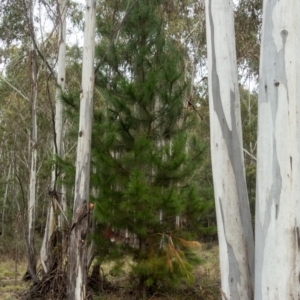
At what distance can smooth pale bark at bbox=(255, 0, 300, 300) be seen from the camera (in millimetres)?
2361

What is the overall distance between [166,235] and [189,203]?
0.58 meters

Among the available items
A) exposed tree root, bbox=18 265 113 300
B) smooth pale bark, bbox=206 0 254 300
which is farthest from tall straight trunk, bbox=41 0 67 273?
smooth pale bark, bbox=206 0 254 300

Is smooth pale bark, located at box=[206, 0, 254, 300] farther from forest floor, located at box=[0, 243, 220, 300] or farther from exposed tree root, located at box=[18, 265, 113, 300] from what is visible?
forest floor, located at box=[0, 243, 220, 300]

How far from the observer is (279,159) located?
7.94 feet

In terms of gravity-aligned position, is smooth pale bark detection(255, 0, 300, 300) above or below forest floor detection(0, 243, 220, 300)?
above

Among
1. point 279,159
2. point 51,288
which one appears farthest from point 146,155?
point 279,159

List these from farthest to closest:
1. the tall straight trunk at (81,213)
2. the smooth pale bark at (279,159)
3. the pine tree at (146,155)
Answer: the pine tree at (146,155), the tall straight trunk at (81,213), the smooth pale bark at (279,159)

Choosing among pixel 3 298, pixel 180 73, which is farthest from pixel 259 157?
pixel 3 298

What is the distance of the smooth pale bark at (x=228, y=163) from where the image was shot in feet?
8.98

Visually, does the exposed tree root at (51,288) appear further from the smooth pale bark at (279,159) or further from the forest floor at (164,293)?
the smooth pale bark at (279,159)

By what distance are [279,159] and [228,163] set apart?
17.1 inches

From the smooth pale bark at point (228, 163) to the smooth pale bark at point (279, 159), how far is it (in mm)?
255

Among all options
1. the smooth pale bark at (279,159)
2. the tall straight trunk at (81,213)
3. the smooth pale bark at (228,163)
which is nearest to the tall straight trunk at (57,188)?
the tall straight trunk at (81,213)

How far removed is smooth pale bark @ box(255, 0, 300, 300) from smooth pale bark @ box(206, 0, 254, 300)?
10.1 inches
